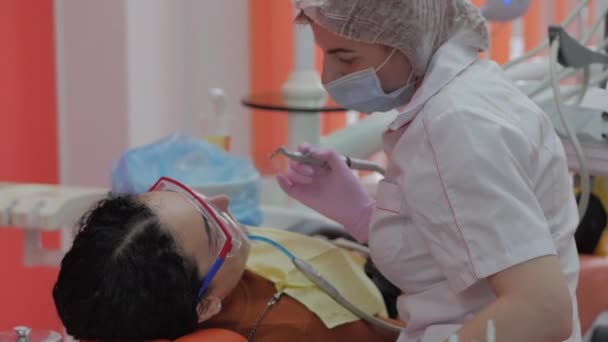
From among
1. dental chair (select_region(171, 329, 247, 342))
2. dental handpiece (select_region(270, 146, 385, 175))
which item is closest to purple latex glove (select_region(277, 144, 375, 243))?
dental handpiece (select_region(270, 146, 385, 175))

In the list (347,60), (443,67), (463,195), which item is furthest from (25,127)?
(463,195)

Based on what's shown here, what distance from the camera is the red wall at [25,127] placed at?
2.32 meters

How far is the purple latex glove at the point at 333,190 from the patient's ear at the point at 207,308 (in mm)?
329

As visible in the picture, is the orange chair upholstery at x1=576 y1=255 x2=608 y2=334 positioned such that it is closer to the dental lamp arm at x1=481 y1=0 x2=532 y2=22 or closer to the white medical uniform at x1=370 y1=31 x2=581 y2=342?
the white medical uniform at x1=370 y1=31 x2=581 y2=342

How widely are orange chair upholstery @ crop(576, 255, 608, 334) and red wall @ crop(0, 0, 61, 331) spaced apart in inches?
52.3

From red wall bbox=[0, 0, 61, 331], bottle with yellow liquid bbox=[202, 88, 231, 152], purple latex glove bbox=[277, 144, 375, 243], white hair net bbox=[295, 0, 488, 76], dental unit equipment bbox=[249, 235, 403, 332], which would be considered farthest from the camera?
red wall bbox=[0, 0, 61, 331]

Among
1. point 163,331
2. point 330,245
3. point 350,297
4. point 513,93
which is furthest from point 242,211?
point 513,93

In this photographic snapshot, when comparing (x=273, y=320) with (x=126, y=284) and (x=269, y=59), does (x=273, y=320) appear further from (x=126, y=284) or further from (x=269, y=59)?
(x=269, y=59)

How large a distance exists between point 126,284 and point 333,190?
0.49 metres

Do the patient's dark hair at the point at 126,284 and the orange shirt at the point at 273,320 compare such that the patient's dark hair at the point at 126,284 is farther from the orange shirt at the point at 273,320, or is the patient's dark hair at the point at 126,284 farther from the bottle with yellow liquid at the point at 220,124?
the bottle with yellow liquid at the point at 220,124

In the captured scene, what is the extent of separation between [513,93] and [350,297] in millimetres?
490

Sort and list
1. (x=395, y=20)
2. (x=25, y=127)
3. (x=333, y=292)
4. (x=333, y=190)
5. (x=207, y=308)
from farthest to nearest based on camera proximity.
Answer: (x=25, y=127) → (x=333, y=190) → (x=333, y=292) → (x=207, y=308) → (x=395, y=20)

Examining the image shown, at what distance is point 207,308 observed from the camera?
4.17ft

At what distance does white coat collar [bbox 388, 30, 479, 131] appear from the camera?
1107 mm
